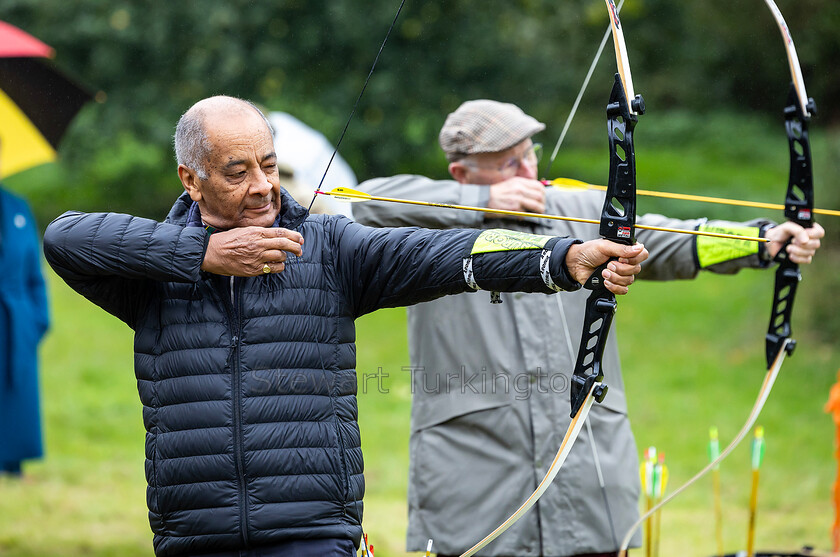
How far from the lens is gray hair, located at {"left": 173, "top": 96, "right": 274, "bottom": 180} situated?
191 centimetres

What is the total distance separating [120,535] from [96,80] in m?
6.01

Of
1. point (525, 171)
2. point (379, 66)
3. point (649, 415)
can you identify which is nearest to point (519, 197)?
point (525, 171)

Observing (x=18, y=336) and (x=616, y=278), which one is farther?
(x=18, y=336)

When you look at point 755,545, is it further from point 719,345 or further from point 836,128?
point 836,128

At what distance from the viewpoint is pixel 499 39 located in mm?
5074

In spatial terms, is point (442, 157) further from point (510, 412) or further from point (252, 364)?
point (252, 364)

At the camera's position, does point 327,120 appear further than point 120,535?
Yes

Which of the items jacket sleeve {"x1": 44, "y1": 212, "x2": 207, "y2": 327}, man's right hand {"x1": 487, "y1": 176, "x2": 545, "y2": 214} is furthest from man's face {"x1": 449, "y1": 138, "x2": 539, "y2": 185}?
jacket sleeve {"x1": 44, "y1": 212, "x2": 207, "y2": 327}

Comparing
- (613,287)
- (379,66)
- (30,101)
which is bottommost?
(613,287)

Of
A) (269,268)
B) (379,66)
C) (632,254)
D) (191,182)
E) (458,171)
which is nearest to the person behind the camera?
(632,254)

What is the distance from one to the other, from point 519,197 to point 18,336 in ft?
8.72

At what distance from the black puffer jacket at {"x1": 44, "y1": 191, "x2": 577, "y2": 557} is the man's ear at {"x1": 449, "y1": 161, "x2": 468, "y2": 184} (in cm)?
84

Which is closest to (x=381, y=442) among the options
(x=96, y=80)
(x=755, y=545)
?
(x=755, y=545)

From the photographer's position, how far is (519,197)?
253 centimetres
